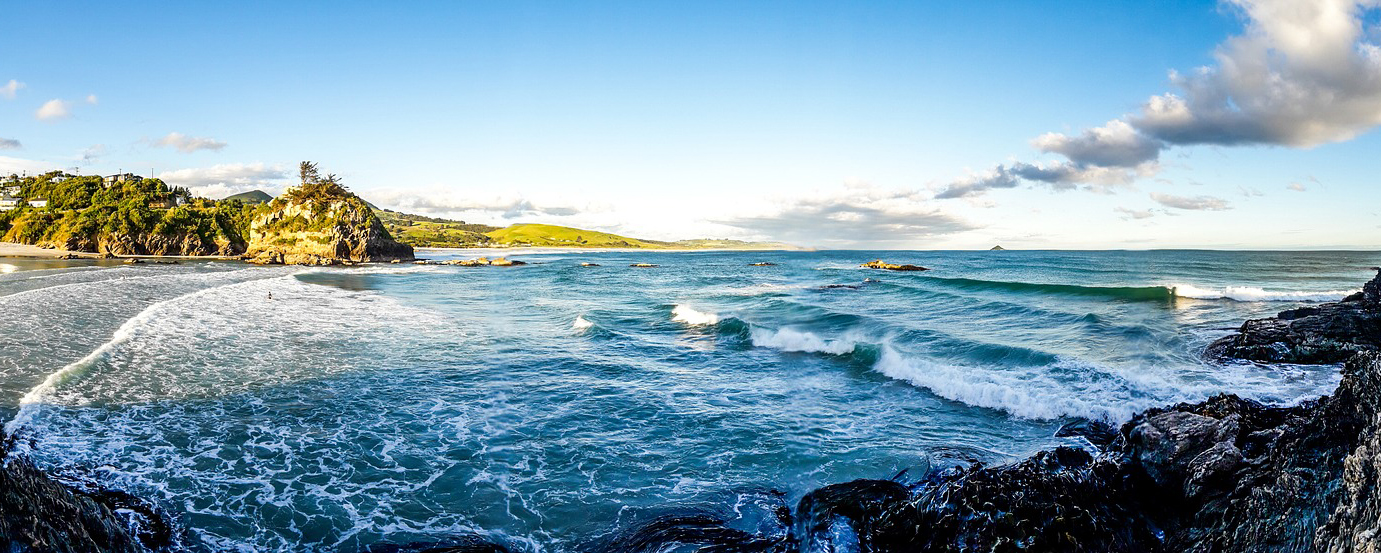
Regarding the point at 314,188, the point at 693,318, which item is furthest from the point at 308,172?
the point at 693,318

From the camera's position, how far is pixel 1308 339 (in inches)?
645

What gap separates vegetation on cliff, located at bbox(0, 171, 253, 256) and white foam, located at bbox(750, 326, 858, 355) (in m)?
111

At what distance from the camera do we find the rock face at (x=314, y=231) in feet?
281

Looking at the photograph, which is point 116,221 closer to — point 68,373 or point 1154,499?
point 68,373

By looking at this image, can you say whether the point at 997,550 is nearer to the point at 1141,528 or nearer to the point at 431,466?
the point at 1141,528

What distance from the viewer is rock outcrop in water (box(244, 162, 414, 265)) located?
85688mm

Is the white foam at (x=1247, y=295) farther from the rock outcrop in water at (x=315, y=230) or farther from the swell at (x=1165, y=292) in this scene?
the rock outcrop in water at (x=315, y=230)

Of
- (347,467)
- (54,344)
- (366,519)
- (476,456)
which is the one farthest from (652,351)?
(54,344)

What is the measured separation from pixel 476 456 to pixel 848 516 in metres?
6.41

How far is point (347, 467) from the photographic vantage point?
9.60 meters

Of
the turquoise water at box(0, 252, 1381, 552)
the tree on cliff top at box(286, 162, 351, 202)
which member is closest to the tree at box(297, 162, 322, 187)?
the tree on cliff top at box(286, 162, 351, 202)

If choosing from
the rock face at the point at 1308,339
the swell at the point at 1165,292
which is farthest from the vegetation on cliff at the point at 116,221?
the rock face at the point at 1308,339

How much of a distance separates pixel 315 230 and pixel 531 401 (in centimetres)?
→ 8953

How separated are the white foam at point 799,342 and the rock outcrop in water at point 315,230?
8313cm
